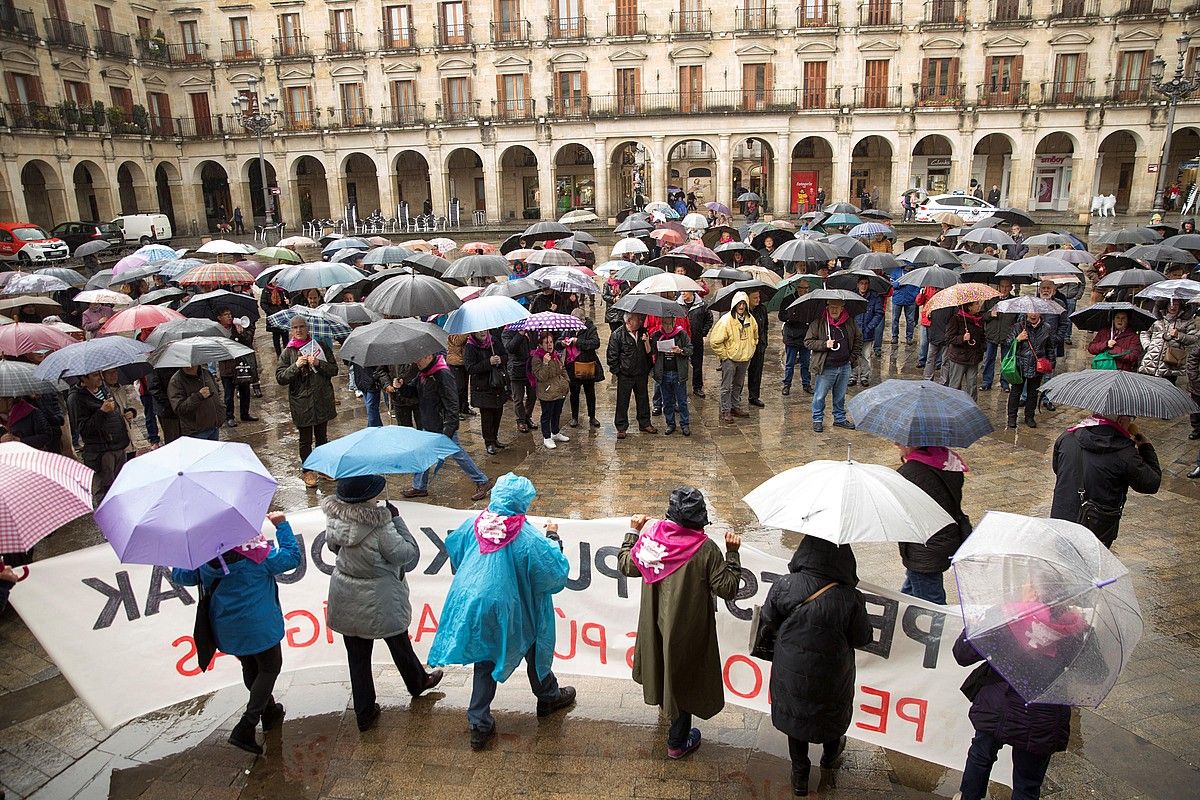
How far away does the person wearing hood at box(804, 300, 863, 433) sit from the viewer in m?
9.98

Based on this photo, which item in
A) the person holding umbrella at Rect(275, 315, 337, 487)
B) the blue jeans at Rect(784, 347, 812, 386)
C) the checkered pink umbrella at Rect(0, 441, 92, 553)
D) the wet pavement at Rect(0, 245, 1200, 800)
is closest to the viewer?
the checkered pink umbrella at Rect(0, 441, 92, 553)

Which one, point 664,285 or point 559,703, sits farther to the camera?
point 664,285

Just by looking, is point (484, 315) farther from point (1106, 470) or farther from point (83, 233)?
point (83, 233)

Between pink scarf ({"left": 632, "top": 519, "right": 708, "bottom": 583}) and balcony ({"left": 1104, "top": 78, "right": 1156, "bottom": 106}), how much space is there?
41331 millimetres

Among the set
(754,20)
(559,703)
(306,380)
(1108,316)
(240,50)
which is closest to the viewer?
(559,703)

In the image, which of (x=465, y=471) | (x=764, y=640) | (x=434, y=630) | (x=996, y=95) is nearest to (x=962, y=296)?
(x=465, y=471)

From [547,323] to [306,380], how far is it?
269 centimetres

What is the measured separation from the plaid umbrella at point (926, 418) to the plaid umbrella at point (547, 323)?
4197 millimetres

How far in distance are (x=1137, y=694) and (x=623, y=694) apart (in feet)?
10.6

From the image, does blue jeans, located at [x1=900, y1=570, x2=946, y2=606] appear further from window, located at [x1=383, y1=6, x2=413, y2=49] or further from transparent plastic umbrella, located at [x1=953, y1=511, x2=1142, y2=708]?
window, located at [x1=383, y1=6, x2=413, y2=49]

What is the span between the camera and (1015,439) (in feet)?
32.6

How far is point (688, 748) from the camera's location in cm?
455

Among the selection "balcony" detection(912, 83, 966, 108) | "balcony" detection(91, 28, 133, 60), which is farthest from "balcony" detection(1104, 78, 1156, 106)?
"balcony" detection(91, 28, 133, 60)

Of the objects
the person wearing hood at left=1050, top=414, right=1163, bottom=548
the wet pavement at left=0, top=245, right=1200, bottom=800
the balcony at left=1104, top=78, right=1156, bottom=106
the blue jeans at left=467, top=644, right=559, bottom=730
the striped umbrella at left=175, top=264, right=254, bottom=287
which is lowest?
the wet pavement at left=0, top=245, right=1200, bottom=800
